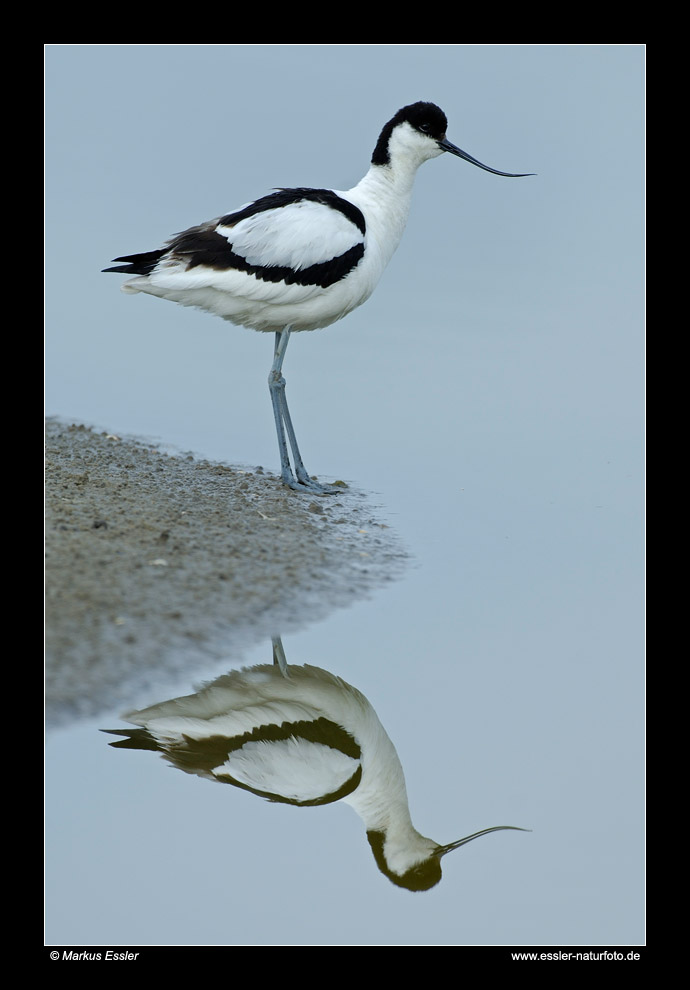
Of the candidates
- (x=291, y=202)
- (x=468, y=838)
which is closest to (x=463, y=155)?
(x=291, y=202)

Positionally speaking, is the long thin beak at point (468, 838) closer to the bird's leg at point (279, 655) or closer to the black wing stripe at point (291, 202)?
the bird's leg at point (279, 655)

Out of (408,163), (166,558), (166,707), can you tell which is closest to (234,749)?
(166,707)

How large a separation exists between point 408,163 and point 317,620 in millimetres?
3666

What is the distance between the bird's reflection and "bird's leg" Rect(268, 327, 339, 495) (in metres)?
2.79

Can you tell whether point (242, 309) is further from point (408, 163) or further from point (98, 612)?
point (98, 612)

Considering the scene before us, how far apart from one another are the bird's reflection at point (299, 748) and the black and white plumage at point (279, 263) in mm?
2909

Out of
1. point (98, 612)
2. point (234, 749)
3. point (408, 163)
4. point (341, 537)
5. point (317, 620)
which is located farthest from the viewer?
point (408, 163)

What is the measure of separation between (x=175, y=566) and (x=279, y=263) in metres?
2.29

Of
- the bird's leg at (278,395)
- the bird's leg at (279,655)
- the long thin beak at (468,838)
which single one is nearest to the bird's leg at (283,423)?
the bird's leg at (278,395)

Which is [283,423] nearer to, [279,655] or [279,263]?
[279,263]

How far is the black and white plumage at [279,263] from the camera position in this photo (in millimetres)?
6801

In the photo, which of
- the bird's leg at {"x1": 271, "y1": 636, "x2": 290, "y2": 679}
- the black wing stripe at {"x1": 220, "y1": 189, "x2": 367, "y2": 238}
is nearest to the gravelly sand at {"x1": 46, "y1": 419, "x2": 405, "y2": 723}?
the bird's leg at {"x1": 271, "y1": 636, "x2": 290, "y2": 679}

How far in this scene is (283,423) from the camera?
759cm

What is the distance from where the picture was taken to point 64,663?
14.4 feet
